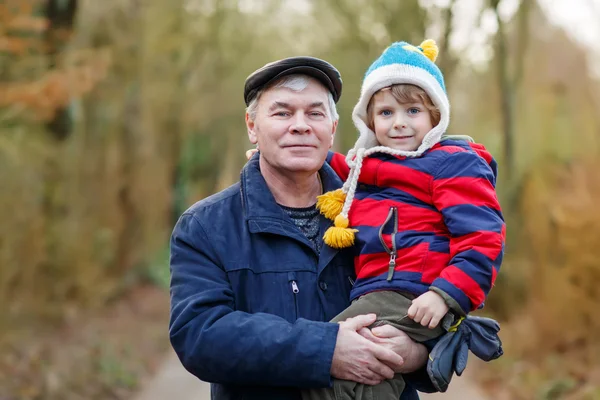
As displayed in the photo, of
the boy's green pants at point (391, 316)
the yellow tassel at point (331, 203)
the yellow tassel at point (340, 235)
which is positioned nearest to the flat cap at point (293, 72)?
the yellow tassel at point (331, 203)

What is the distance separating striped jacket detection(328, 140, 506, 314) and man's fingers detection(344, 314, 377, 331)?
0.41 ft

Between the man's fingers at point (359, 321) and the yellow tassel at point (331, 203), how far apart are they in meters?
0.44

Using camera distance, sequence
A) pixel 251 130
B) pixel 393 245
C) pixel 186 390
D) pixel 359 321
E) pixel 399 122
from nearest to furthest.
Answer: pixel 359 321, pixel 393 245, pixel 399 122, pixel 251 130, pixel 186 390

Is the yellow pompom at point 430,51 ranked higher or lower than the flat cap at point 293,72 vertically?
higher

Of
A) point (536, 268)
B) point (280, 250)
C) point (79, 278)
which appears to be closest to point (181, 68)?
point (79, 278)

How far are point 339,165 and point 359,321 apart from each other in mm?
853

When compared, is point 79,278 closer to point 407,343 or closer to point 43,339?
point 43,339

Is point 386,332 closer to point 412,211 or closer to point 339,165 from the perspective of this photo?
point 412,211

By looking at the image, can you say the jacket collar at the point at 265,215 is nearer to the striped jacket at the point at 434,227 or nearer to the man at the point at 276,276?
the man at the point at 276,276

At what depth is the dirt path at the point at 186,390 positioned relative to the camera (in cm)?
942

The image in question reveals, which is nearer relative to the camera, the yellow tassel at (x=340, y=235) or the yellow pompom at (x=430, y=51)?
the yellow tassel at (x=340, y=235)

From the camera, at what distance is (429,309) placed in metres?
2.75

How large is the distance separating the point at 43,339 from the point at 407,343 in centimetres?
868

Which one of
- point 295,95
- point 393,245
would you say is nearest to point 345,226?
point 393,245
